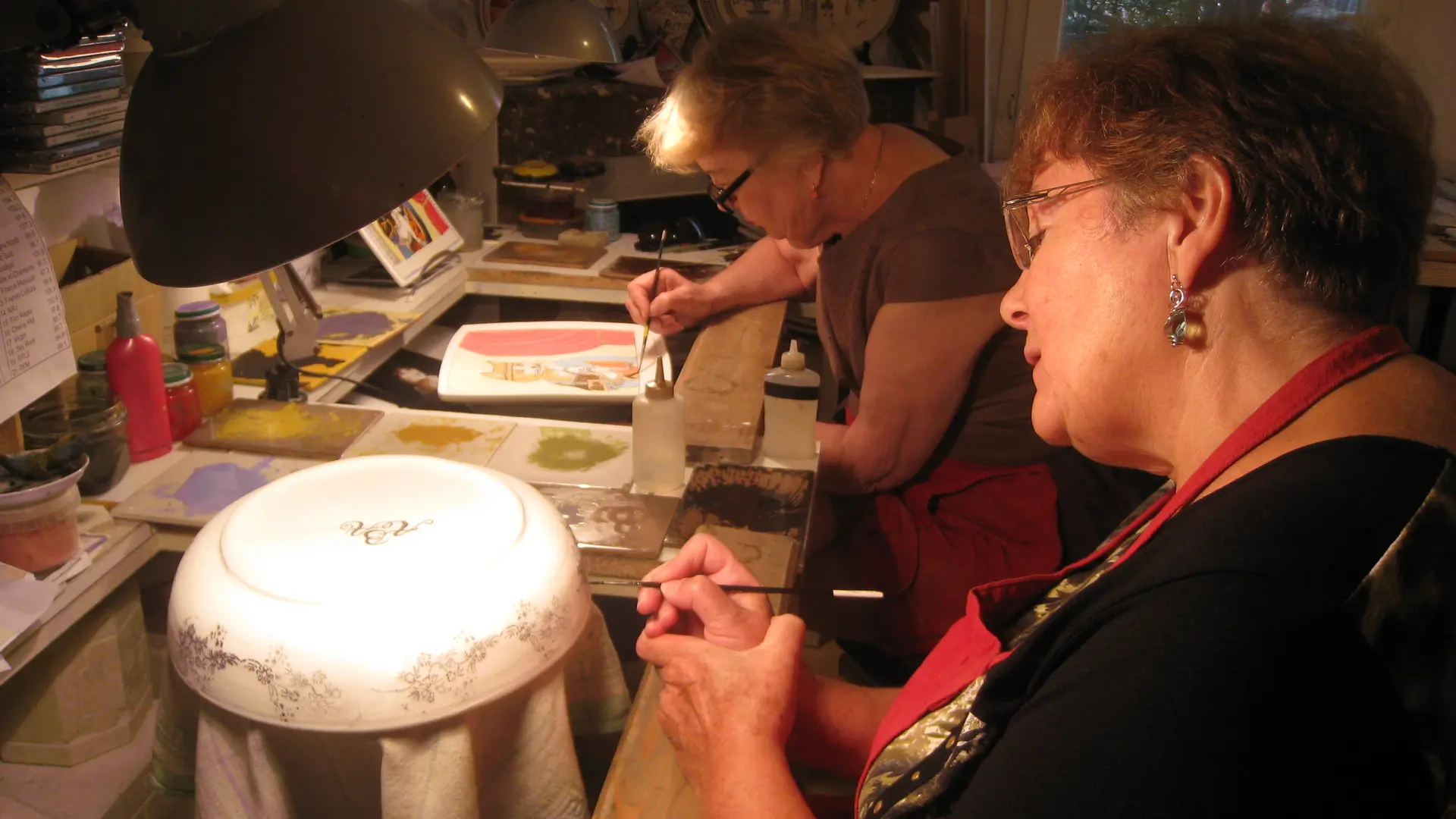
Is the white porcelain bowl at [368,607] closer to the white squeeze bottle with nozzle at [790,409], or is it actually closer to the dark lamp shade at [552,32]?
the white squeeze bottle with nozzle at [790,409]

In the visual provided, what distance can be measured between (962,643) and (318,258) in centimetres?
201

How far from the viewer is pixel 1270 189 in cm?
68

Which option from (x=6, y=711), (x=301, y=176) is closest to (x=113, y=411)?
(x=6, y=711)

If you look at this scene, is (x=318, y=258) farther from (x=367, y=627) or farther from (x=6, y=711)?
(x=367, y=627)

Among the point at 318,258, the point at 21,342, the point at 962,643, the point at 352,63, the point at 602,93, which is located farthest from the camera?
the point at 602,93

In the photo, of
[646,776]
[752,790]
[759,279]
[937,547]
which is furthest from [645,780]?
[759,279]

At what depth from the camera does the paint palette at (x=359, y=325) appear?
208cm

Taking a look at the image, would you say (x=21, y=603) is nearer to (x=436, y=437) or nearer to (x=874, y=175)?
(x=436, y=437)

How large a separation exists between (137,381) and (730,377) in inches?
38.3

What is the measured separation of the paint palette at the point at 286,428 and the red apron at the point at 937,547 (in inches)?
31.1

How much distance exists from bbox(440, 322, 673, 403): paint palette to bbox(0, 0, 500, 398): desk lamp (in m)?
1.13

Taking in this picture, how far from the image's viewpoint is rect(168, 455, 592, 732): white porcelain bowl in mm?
848

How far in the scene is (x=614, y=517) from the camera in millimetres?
1387

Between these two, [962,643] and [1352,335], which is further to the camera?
[962,643]
